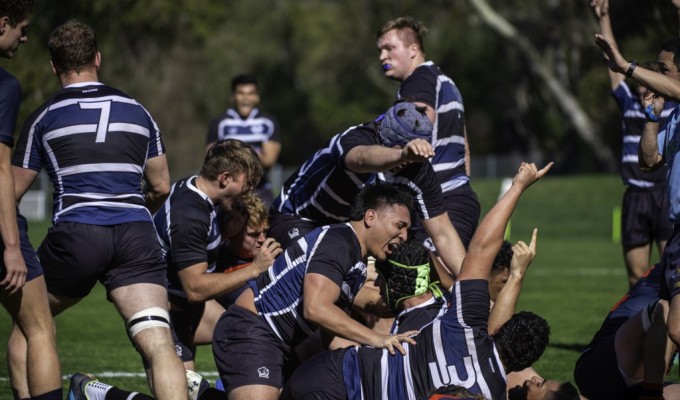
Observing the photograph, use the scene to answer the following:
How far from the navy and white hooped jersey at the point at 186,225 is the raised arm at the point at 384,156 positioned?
98 centimetres

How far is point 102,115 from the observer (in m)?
5.96

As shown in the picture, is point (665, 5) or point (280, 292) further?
point (665, 5)

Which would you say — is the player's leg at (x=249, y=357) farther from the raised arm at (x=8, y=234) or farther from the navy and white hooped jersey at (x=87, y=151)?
the raised arm at (x=8, y=234)

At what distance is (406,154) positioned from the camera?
604cm

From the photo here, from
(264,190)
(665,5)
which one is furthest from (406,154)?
(665,5)

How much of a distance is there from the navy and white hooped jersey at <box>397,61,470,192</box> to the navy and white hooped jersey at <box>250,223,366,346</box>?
1896mm

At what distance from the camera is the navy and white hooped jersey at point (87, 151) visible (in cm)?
591

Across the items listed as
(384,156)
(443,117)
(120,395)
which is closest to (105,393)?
(120,395)

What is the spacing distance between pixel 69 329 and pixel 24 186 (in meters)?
4.97

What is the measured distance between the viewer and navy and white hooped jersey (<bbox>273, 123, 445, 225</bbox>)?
688cm

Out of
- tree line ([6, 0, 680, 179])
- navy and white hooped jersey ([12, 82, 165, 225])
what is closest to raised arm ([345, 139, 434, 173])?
navy and white hooped jersey ([12, 82, 165, 225])

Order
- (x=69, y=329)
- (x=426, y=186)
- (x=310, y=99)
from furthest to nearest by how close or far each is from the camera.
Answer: (x=310, y=99), (x=69, y=329), (x=426, y=186)

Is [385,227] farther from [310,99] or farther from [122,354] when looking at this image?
[310,99]

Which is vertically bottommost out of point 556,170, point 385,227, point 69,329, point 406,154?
point 556,170
